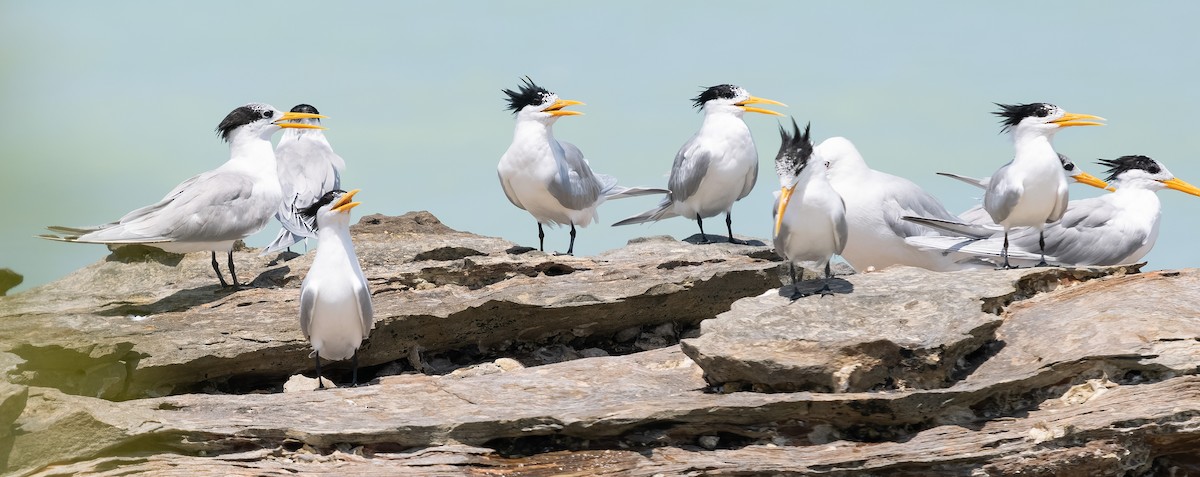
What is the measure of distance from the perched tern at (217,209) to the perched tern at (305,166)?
70cm

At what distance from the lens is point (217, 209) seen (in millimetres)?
9328

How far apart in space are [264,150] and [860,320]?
5375mm

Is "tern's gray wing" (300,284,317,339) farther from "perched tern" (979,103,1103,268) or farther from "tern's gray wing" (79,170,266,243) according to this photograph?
"perched tern" (979,103,1103,268)

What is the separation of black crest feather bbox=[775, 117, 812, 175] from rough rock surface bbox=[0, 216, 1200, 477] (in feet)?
2.77

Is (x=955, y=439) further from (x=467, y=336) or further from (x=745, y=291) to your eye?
(x=467, y=336)

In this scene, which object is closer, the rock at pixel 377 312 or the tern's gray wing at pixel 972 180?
the rock at pixel 377 312

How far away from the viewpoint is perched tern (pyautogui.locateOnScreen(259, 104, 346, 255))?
36.6 ft

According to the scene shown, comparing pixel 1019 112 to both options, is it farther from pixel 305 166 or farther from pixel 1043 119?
pixel 305 166

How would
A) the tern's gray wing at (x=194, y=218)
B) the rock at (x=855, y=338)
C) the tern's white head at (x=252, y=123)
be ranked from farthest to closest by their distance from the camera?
the tern's white head at (x=252, y=123) → the tern's gray wing at (x=194, y=218) → the rock at (x=855, y=338)

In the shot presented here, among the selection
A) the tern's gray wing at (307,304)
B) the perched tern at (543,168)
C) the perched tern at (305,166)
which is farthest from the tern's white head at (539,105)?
the tern's gray wing at (307,304)

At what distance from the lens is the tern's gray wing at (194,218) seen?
918 centimetres

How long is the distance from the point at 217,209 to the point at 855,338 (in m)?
5.08

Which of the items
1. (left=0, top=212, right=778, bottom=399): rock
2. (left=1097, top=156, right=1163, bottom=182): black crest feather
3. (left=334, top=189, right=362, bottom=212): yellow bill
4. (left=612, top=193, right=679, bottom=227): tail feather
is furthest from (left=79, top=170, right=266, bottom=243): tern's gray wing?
(left=1097, top=156, right=1163, bottom=182): black crest feather

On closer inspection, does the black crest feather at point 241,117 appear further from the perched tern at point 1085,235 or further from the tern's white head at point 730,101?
the perched tern at point 1085,235
